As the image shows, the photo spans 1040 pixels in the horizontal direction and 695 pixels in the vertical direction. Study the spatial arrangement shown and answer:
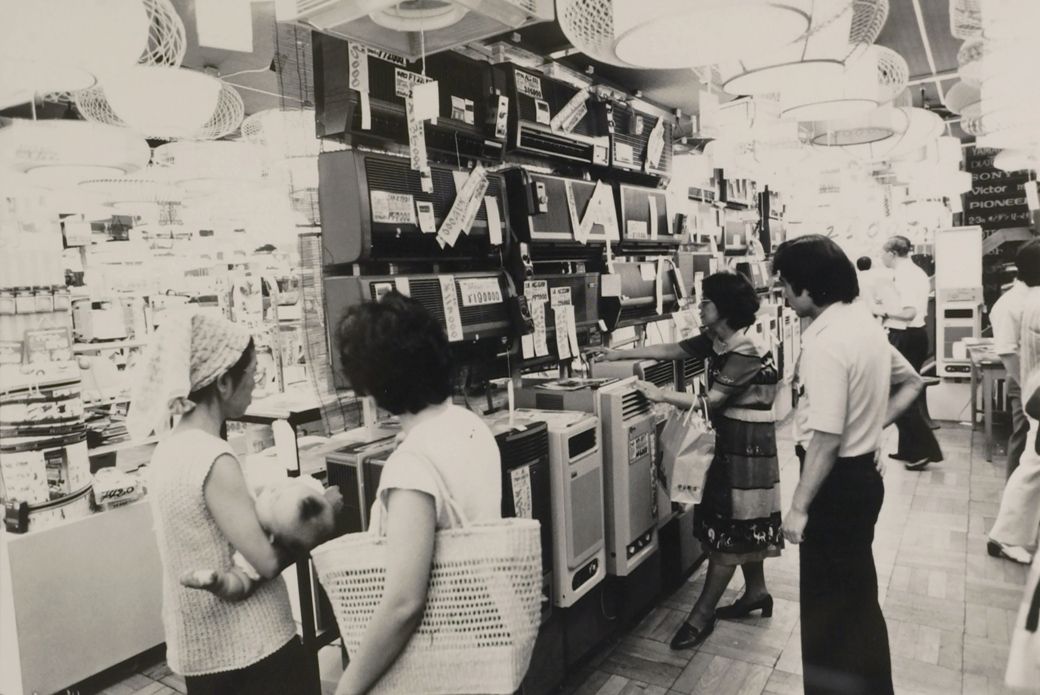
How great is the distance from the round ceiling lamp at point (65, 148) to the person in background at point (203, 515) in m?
1.47

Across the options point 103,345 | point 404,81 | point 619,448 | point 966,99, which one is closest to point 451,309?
→ point 404,81

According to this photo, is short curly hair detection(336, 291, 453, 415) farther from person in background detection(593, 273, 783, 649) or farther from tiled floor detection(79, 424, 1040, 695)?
tiled floor detection(79, 424, 1040, 695)

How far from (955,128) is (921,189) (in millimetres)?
4103

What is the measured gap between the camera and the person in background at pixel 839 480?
6.95 feet

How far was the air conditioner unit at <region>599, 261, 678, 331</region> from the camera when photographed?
3469 mm

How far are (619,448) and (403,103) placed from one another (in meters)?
1.50

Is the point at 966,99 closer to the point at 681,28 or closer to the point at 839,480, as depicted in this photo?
the point at 839,480

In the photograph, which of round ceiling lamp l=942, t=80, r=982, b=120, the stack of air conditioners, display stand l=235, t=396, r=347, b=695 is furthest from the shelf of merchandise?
round ceiling lamp l=942, t=80, r=982, b=120

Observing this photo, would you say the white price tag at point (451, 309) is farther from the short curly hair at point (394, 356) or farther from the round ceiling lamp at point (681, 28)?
the short curly hair at point (394, 356)

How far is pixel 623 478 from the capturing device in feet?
9.34

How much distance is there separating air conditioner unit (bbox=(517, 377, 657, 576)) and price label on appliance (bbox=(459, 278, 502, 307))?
0.46 metres

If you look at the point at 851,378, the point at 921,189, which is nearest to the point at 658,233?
the point at 851,378

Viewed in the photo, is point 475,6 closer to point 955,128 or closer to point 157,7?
point 157,7

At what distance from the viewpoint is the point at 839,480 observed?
217 cm
